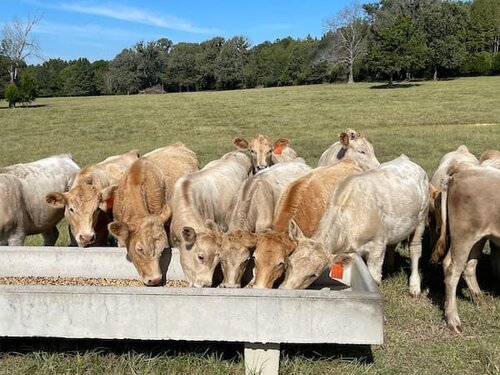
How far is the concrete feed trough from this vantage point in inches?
165

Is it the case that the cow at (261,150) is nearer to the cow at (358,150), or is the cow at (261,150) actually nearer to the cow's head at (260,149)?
the cow's head at (260,149)

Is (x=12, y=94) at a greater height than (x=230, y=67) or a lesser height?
lesser

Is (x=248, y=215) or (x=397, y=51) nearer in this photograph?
(x=248, y=215)

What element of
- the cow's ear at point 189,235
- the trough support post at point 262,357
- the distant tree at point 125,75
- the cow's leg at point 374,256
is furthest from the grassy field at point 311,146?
the distant tree at point 125,75

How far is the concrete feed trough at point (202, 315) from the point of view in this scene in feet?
13.8

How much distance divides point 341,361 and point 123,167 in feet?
16.8

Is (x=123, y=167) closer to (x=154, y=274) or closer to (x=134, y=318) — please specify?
(x=154, y=274)

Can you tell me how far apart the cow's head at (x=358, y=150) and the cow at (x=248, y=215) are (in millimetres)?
782

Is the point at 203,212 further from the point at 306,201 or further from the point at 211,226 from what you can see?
the point at 306,201

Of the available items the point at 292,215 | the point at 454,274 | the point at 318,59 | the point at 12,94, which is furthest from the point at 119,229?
the point at 318,59

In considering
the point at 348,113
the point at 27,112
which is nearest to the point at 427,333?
the point at 348,113

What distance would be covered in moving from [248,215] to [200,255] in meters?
1.30

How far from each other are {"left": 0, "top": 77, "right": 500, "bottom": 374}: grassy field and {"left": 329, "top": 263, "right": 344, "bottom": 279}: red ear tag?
0.65 meters

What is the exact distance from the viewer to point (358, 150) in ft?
29.0
